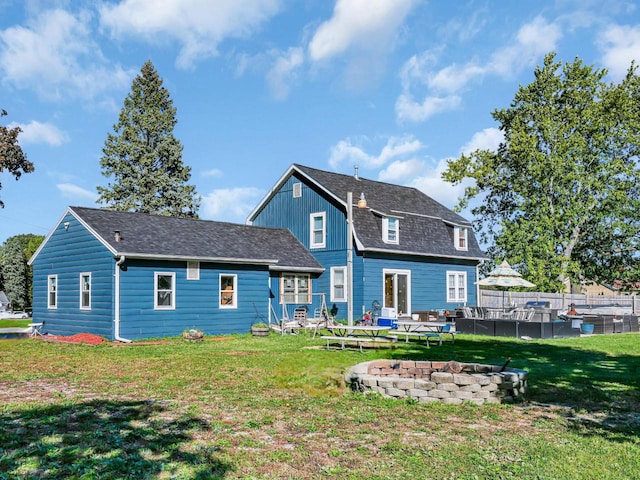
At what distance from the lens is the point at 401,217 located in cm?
2767

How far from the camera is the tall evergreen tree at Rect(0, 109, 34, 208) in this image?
34000 millimetres

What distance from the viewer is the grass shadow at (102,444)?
5.59 metres

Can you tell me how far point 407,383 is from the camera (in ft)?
30.3

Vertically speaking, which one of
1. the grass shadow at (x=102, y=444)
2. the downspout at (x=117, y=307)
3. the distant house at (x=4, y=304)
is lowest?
the distant house at (x=4, y=304)

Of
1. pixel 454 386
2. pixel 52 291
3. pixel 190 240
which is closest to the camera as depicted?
pixel 454 386

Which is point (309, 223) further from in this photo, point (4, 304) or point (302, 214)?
point (4, 304)

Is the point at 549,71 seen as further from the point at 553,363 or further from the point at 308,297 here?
the point at 553,363

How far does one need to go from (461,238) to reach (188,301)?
1577cm

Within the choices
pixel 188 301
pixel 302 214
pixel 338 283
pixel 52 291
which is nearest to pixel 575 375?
pixel 188 301

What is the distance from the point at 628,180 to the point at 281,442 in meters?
34.3

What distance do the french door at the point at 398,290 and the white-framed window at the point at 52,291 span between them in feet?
44.0

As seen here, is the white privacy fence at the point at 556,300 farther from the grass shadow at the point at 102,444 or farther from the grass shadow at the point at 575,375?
the grass shadow at the point at 102,444

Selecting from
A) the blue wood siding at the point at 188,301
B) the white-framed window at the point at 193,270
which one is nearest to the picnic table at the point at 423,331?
the blue wood siding at the point at 188,301

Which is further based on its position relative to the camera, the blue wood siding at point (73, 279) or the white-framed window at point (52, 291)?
the white-framed window at point (52, 291)
